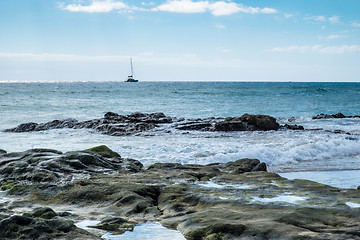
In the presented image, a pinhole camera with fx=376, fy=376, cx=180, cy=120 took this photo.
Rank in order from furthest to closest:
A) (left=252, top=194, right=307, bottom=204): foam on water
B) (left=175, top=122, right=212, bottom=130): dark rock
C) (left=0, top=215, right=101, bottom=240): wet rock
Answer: (left=175, top=122, right=212, bottom=130): dark rock
(left=252, top=194, right=307, bottom=204): foam on water
(left=0, top=215, right=101, bottom=240): wet rock

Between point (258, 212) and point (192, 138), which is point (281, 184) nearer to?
point (258, 212)

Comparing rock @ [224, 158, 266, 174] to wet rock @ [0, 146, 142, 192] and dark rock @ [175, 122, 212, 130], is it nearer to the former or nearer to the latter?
wet rock @ [0, 146, 142, 192]

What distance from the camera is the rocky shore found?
12.3ft

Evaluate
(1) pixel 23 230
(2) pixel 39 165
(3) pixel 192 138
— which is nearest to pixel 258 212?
(1) pixel 23 230

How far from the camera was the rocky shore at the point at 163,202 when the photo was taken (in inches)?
148

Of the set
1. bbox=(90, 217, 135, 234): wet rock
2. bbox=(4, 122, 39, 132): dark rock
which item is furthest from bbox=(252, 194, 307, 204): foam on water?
bbox=(4, 122, 39, 132): dark rock

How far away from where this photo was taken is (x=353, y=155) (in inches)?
471

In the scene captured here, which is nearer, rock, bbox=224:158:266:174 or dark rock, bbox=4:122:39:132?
rock, bbox=224:158:266:174

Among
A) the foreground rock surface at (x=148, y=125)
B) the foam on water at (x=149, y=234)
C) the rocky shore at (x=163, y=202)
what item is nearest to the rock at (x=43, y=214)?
the rocky shore at (x=163, y=202)

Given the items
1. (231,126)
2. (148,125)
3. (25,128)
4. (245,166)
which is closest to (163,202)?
(245,166)

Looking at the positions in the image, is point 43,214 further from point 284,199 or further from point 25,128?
point 25,128

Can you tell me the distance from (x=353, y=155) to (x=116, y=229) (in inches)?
390

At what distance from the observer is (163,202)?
5.29 m

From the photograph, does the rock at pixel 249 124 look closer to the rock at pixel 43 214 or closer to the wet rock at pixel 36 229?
the rock at pixel 43 214
